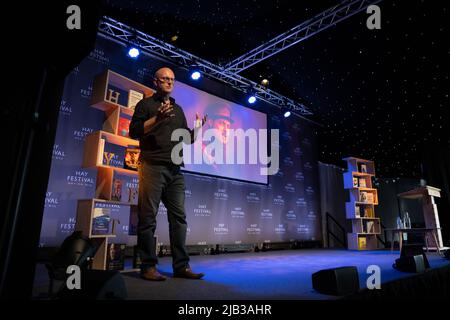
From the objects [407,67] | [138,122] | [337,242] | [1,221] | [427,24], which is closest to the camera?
[1,221]

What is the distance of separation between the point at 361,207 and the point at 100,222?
5397 mm

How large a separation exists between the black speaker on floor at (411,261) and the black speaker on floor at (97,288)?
89.0 inches

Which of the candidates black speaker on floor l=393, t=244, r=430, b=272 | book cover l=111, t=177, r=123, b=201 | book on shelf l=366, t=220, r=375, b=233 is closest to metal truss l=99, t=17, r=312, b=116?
book cover l=111, t=177, r=123, b=201

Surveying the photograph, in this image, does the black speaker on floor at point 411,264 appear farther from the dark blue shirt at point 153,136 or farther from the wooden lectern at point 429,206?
the wooden lectern at point 429,206

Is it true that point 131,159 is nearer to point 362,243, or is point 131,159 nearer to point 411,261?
point 411,261

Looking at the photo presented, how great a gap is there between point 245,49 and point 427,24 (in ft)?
9.00

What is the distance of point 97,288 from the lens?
124 centimetres

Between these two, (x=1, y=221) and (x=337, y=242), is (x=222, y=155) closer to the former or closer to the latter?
(x=337, y=242)

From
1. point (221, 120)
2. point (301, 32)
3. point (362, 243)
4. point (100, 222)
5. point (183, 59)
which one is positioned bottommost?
point (362, 243)

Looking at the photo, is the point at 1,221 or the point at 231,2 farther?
the point at 231,2

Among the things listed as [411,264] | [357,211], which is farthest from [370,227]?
[411,264]

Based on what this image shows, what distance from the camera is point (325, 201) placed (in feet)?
24.1

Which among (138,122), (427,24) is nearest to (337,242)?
(427,24)
